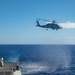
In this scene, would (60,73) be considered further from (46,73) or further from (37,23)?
(37,23)

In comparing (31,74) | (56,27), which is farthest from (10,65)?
(31,74)

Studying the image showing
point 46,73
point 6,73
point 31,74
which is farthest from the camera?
point 46,73

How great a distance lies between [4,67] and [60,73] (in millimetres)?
79436

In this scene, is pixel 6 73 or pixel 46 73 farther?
pixel 46 73

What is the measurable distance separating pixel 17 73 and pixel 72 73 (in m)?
85.8

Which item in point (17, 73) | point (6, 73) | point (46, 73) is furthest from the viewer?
point (46, 73)

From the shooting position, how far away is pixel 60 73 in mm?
153250

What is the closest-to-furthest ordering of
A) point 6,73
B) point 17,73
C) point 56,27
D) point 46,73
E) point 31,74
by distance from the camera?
point 6,73 → point 17,73 → point 56,27 → point 31,74 → point 46,73

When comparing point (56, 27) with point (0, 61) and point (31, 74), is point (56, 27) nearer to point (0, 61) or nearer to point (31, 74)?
point (0, 61)

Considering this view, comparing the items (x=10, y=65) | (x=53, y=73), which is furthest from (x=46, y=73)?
(x=10, y=65)

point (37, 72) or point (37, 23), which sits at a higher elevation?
point (37, 23)

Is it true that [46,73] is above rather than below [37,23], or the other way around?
below

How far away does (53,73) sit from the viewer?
5994 inches

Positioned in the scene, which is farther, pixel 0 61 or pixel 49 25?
pixel 49 25
